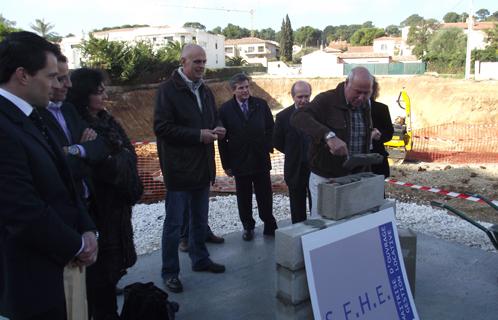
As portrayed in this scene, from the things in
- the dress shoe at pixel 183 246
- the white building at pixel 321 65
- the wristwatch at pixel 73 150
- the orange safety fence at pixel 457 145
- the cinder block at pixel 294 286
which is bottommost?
the orange safety fence at pixel 457 145

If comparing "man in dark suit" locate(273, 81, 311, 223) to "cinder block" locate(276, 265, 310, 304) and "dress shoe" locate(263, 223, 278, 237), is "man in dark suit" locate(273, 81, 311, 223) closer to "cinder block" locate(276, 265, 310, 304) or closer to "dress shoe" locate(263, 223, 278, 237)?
"dress shoe" locate(263, 223, 278, 237)

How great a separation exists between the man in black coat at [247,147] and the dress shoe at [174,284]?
1344 mm

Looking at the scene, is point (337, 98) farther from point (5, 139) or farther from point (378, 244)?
point (5, 139)

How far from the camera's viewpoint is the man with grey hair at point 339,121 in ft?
10.4

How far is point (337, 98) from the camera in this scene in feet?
11.0

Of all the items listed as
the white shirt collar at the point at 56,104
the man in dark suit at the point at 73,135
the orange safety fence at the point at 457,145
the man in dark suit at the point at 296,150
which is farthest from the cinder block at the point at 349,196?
the orange safety fence at the point at 457,145

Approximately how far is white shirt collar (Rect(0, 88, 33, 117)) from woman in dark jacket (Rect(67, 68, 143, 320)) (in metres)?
0.82

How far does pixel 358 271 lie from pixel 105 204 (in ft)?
5.49

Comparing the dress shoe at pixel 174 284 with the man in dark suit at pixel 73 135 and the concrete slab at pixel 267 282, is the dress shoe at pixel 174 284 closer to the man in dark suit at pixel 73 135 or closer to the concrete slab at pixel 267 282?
the concrete slab at pixel 267 282

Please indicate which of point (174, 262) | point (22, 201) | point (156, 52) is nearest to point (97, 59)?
point (156, 52)

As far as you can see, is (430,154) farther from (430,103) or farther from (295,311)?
(430,103)

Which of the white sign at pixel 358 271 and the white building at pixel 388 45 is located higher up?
the white building at pixel 388 45

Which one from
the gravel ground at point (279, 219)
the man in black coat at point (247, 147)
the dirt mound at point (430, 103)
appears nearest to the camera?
the man in black coat at point (247, 147)

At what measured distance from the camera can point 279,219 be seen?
18.7ft
